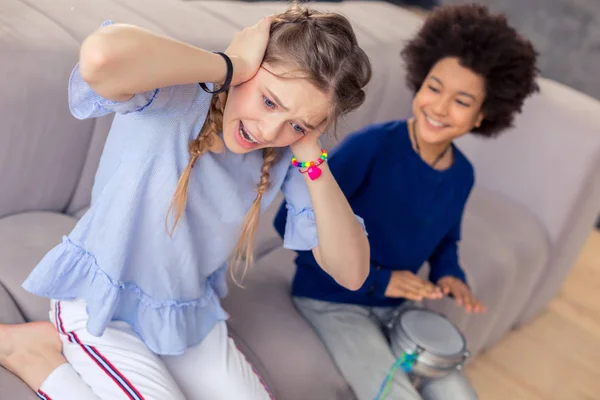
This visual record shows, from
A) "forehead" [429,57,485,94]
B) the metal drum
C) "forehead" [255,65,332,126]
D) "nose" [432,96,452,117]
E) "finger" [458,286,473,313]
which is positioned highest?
"forehead" [255,65,332,126]

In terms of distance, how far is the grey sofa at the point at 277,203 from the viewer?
3.92 feet

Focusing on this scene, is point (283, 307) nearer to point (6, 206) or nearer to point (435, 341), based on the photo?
point (435, 341)

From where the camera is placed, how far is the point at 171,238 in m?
0.98

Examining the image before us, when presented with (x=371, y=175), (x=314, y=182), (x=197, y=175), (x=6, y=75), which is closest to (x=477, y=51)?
(x=371, y=175)

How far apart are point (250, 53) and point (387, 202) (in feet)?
1.92

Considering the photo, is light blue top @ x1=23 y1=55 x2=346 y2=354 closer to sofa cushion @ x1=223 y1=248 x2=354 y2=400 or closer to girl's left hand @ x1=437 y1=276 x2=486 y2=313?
sofa cushion @ x1=223 y1=248 x2=354 y2=400

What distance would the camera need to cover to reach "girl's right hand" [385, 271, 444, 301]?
1.27m

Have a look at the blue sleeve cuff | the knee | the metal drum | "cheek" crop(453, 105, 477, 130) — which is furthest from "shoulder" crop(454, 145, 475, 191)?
the blue sleeve cuff

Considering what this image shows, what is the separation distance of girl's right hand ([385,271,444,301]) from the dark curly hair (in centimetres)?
40

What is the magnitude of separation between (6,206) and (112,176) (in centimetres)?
45

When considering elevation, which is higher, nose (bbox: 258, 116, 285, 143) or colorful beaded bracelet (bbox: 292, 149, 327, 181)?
nose (bbox: 258, 116, 285, 143)

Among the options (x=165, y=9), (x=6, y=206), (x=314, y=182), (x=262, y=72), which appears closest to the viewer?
(x=262, y=72)

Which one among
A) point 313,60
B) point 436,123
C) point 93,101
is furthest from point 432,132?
point 93,101

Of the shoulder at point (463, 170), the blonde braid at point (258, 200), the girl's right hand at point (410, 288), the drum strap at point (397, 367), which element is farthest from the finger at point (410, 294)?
the blonde braid at point (258, 200)
